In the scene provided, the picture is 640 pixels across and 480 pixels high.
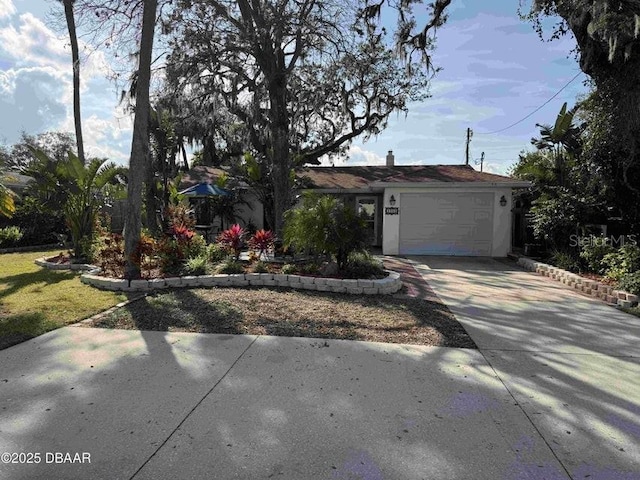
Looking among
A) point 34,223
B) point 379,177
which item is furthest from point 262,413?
point 34,223

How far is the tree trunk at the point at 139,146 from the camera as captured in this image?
766 centimetres

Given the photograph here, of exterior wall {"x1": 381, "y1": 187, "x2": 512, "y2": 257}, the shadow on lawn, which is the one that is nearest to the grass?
the shadow on lawn

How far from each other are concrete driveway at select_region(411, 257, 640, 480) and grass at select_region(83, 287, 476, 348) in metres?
0.51

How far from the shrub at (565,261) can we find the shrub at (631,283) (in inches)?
91.1

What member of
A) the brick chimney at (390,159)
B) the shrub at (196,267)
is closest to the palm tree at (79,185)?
the shrub at (196,267)

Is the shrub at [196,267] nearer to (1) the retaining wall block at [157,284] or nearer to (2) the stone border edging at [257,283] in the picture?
(2) the stone border edging at [257,283]

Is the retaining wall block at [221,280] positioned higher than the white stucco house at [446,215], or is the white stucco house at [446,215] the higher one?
the white stucco house at [446,215]

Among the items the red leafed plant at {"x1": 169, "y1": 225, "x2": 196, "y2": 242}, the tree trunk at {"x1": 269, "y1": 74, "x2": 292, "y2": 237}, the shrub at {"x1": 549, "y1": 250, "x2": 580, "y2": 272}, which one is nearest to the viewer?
the red leafed plant at {"x1": 169, "y1": 225, "x2": 196, "y2": 242}

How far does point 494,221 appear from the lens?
1355 cm

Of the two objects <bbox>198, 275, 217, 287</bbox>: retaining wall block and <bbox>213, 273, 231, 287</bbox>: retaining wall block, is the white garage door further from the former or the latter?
<bbox>198, 275, 217, 287</bbox>: retaining wall block

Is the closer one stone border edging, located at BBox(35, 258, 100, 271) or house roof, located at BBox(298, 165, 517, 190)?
stone border edging, located at BBox(35, 258, 100, 271)

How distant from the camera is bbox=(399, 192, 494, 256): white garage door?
45.0 ft

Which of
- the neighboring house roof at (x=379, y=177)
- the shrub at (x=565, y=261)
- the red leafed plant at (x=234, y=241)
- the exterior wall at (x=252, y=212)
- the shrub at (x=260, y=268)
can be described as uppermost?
the neighboring house roof at (x=379, y=177)

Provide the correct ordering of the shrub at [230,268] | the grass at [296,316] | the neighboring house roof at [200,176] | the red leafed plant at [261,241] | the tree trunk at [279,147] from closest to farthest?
the grass at [296,316], the shrub at [230,268], the red leafed plant at [261,241], the tree trunk at [279,147], the neighboring house roof at [200,176]
